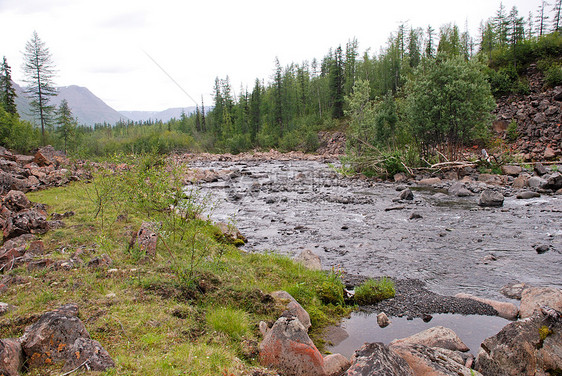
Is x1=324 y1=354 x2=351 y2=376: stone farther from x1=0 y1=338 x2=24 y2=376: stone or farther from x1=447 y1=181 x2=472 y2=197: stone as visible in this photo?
x1=447 y1=181 x2=472 y2=197: stone

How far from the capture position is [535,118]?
36719 mm

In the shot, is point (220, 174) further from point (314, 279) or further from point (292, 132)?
point (292, 132)

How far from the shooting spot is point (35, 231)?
939cm

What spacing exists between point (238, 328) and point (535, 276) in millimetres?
7696

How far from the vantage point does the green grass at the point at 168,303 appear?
4.26 meters

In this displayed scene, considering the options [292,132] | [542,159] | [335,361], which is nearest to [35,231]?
[335,361]

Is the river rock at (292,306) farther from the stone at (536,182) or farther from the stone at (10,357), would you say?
the stone at (536,182)

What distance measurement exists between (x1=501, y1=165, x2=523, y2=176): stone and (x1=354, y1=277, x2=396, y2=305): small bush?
21.8 m

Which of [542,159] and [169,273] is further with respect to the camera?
[542,159]

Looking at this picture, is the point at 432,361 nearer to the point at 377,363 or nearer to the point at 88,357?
the point at 377,363

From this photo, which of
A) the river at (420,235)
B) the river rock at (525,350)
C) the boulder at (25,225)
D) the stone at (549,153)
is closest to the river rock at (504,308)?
the river at (420,235)

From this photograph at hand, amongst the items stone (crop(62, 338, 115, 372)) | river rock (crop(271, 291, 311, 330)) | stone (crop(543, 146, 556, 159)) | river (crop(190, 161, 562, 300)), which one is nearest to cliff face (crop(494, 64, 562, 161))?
stone (crop(543, 146, 556, 159))

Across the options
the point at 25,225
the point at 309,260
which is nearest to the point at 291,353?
the point at 309,260

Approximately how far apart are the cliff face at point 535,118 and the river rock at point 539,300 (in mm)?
29025
